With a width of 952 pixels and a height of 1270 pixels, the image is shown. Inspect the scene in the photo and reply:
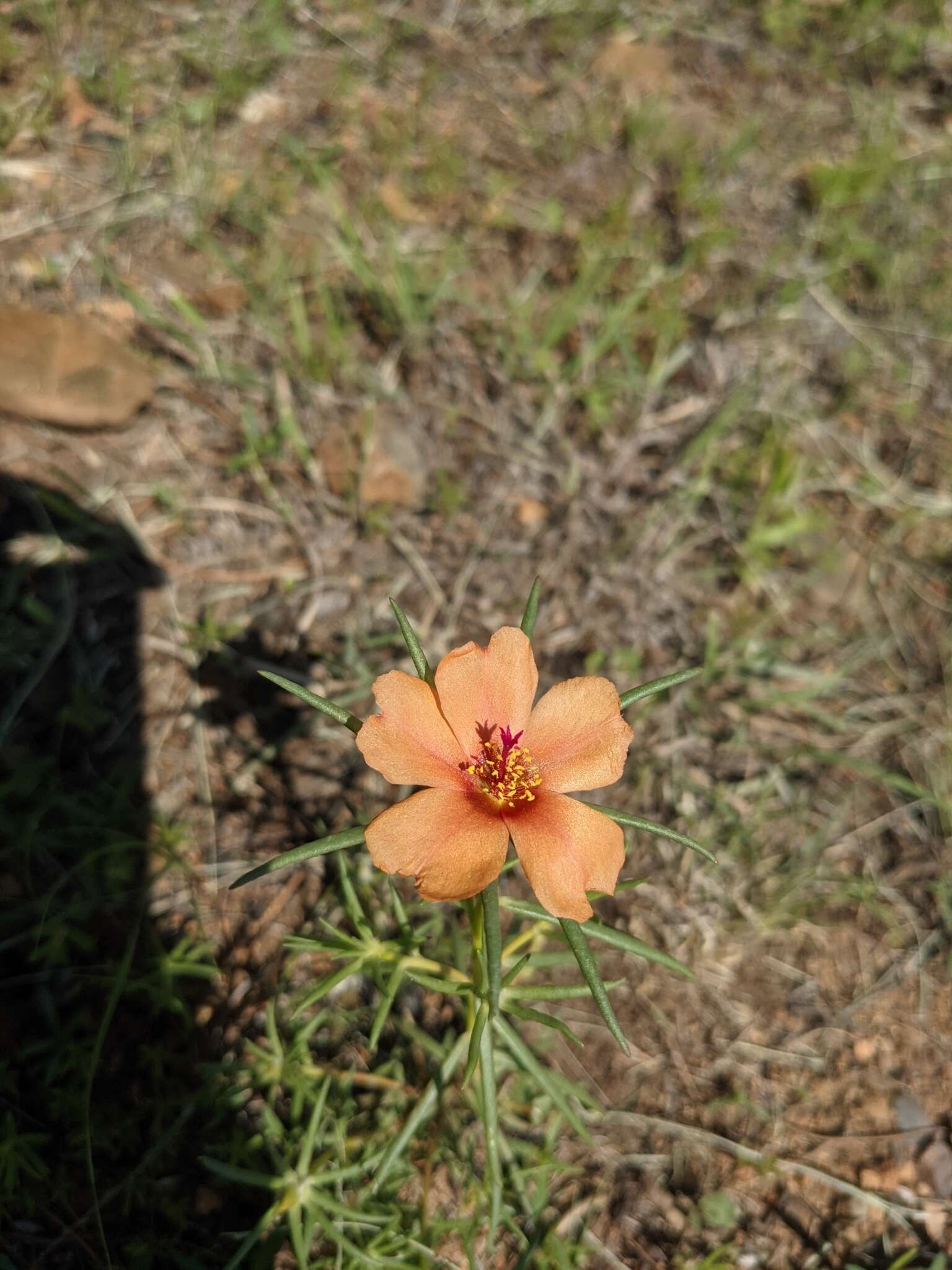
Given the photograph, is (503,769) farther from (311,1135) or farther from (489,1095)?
(311,1135)

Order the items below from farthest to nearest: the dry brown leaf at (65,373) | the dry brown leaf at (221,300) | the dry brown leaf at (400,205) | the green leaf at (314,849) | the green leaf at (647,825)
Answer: the dry brown leaf at (400,205)
the dry brown leaf at (221,300)
the dry brown leaf at (65,373)
the green leaf at (647,825)
the green leaf at (314,849)

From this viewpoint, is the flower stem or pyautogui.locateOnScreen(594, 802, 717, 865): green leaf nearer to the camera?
the flower stem

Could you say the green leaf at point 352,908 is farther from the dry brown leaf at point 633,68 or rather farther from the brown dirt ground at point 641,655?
the dry brown leaf at point 633,68

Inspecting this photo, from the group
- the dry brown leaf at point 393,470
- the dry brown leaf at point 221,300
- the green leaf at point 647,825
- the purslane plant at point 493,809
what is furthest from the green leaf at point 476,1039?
the dry brown leaf at point 221,300

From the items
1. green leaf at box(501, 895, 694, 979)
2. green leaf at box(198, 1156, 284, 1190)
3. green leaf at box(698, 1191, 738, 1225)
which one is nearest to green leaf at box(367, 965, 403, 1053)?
green leaf at box(501, 895, 694, 979)

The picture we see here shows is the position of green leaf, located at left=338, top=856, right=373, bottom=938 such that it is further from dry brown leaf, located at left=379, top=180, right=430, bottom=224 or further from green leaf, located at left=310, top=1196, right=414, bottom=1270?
dry brown leaf, located at left=379, top=180, right=430, bottom=224

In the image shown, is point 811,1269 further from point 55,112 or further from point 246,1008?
point 55,112

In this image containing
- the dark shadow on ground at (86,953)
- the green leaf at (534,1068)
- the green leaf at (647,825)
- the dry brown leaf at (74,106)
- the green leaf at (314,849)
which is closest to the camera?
the green leaf at (314,849)
